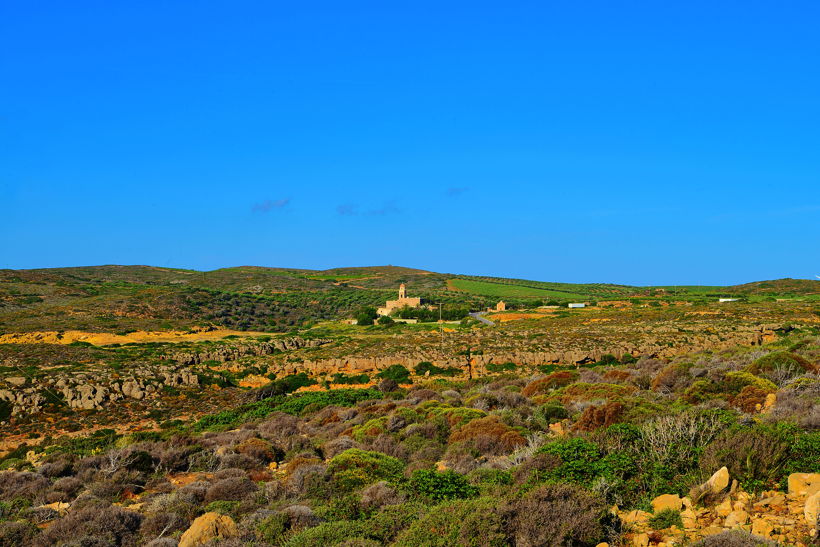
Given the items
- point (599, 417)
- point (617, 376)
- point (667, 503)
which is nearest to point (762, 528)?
point (667, 503)

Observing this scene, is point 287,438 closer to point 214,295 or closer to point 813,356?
point 813,356

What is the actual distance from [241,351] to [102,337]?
18997mm

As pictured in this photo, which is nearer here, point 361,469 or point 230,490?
point 230,490

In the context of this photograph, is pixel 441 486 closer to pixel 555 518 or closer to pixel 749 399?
pixel 555 518

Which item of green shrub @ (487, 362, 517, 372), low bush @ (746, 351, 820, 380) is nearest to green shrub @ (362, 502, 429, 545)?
low bush @ (746, 351, 820, 380)

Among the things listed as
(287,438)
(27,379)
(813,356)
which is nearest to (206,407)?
(27,379)

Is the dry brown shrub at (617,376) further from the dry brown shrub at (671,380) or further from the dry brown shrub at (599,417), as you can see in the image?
the dry brown shrub at (599,417)

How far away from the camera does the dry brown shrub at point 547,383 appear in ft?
73.9

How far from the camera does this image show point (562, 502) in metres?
7.51

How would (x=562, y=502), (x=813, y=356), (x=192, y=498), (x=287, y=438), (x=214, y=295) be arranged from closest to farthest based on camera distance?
(x=562, y=502) < (x=192, y=498) < (x=287, y=438) < (x=813, y=356) < (x=214, y=295)

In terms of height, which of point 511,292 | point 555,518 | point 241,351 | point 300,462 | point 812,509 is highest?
point 511,292

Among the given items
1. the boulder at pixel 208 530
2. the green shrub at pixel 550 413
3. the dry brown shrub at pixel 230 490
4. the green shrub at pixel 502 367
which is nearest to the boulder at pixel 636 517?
the boulder at pixel 208 530

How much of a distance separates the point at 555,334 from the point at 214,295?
70.5 metres

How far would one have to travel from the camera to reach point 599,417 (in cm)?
1388
